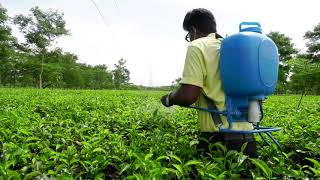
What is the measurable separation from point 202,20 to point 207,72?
49cm

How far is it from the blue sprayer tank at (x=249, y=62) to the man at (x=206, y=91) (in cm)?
15

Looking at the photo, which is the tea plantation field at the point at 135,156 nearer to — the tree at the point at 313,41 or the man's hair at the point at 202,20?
the man's hair at the point at 202,20

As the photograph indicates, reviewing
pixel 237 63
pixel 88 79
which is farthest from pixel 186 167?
pixel 88 79

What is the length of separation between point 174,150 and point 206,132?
29cm

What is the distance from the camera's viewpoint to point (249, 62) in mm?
2227

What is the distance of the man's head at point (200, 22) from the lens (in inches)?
109

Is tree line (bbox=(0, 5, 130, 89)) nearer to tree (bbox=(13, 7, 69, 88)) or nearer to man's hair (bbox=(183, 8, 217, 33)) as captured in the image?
tree (bbox=(13, 7, 69, 88))

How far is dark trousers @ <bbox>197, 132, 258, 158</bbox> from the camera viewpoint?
8.27 ft

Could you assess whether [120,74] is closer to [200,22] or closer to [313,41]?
[313,41]

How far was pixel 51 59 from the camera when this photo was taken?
138 ft

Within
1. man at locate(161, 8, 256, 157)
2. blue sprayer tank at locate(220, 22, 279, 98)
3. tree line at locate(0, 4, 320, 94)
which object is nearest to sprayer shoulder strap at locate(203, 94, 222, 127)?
man at locate(161, 8, 256, 157)

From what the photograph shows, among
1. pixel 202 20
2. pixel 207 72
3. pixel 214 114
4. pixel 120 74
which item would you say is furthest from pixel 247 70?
pixel 120 74

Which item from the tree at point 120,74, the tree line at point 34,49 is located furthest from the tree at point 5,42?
the tree at point 120,74

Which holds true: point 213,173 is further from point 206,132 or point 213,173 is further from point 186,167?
point 206,132
